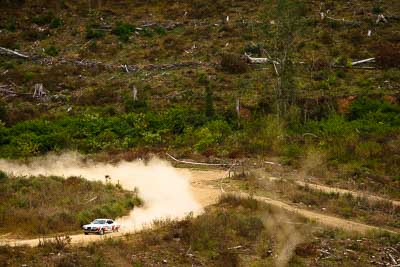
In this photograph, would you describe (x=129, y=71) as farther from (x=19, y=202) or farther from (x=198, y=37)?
(x=19, y=202)

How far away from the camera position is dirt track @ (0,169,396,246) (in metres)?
20.2

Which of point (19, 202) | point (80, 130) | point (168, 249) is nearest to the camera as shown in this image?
point (168, 249)

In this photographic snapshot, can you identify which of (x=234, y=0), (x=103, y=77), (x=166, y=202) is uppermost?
(x=234, y=0)

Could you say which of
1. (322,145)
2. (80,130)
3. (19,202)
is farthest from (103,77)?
(19,202)

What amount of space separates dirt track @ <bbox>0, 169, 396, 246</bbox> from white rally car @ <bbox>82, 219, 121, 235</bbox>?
0.26 meters

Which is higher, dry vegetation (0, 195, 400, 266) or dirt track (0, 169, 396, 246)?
dry vegetation (0, 195, 400, 266)

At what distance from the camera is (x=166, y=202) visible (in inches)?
1038

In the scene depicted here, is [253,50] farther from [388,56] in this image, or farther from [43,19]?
[43,19]

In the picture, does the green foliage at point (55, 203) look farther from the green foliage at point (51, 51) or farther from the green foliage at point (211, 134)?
the green foliage at point (51, 51)

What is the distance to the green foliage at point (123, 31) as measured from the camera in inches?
2068

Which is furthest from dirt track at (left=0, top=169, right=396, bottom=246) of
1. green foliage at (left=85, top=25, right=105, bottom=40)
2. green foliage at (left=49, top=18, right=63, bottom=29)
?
green foliage at (left=49, top=18, right=63, bottom=29)

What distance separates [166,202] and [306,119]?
1472 cm

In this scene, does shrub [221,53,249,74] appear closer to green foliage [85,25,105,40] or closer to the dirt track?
green foliage [85,25,105,40]

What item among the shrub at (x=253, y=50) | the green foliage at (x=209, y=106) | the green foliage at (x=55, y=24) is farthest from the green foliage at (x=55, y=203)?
the green foliage at (x=55, y=24)
